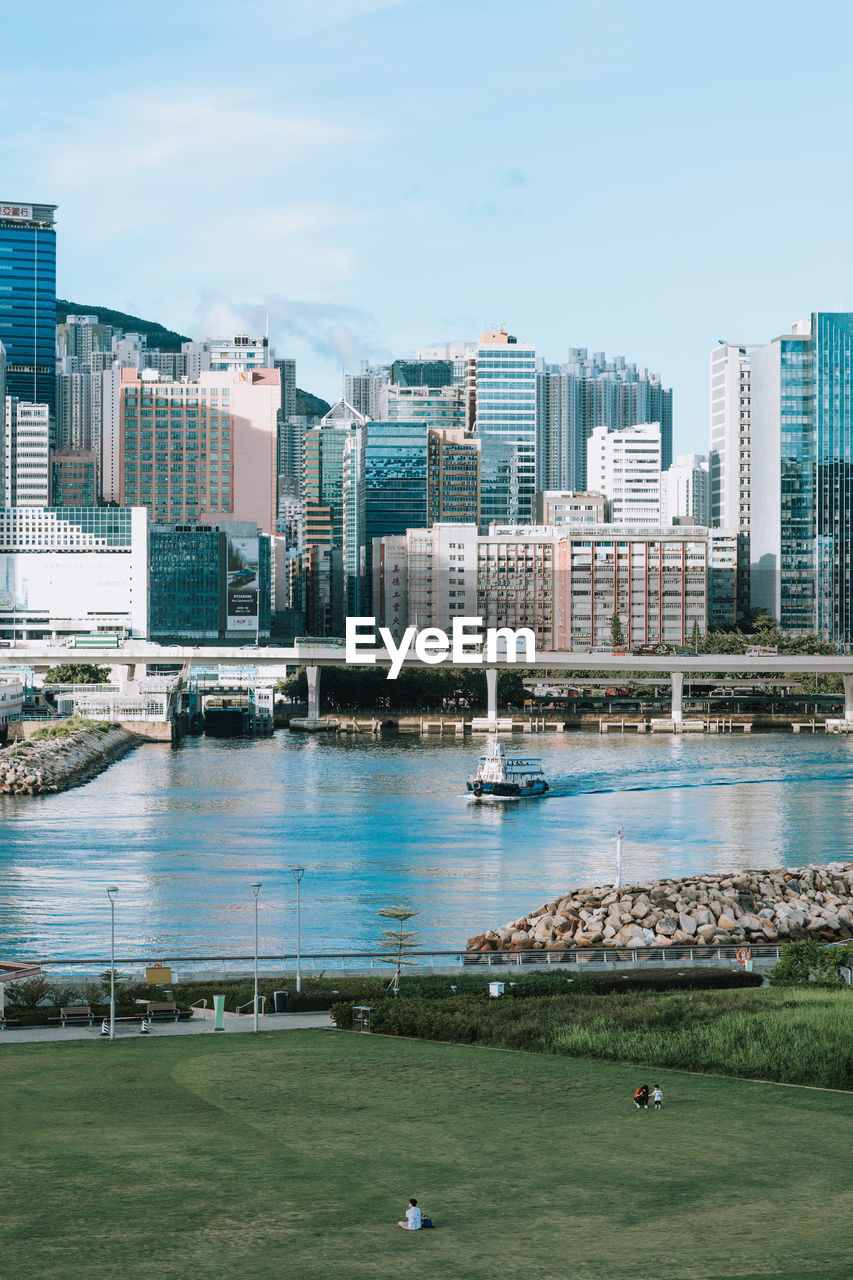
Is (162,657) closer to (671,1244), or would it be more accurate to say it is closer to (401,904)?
(401,904)

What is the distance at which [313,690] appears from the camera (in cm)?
13862

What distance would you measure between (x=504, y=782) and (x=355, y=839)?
18.5m

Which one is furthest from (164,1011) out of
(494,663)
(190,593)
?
(190,593)

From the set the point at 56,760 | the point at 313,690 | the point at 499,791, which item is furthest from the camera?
the point at 313,690

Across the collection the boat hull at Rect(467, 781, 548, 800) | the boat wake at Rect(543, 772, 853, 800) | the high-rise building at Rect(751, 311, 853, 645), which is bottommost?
the boat wake at Rect(543, 772, 853, 800)

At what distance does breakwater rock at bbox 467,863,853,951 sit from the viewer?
40656 mm

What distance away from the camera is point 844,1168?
65.8 feet

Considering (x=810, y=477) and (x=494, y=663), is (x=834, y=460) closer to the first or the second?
(x=810, y=477)

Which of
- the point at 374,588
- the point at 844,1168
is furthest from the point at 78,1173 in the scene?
the point at 374,588

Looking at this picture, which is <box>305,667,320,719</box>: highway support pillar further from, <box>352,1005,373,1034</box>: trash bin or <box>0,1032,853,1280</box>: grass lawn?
<box>0,1032,853,1280</box>: grass lawn

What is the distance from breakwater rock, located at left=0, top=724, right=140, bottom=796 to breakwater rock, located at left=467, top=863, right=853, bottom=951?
153 ft

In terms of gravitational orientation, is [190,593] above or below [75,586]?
below

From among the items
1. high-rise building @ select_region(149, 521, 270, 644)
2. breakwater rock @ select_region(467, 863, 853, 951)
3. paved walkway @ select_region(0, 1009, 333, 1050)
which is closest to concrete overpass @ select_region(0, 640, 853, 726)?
high-rise building @ select_region(149, 521, 270, 644)

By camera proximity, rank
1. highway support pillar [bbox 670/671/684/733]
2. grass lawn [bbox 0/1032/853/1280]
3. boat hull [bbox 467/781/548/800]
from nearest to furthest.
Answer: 1. grass lawn [bbox 0/1032/853/1280]
2. boat hull [bbox 467/781/548/800]
3. highway support pillar [bbox 670/671/684/733]
